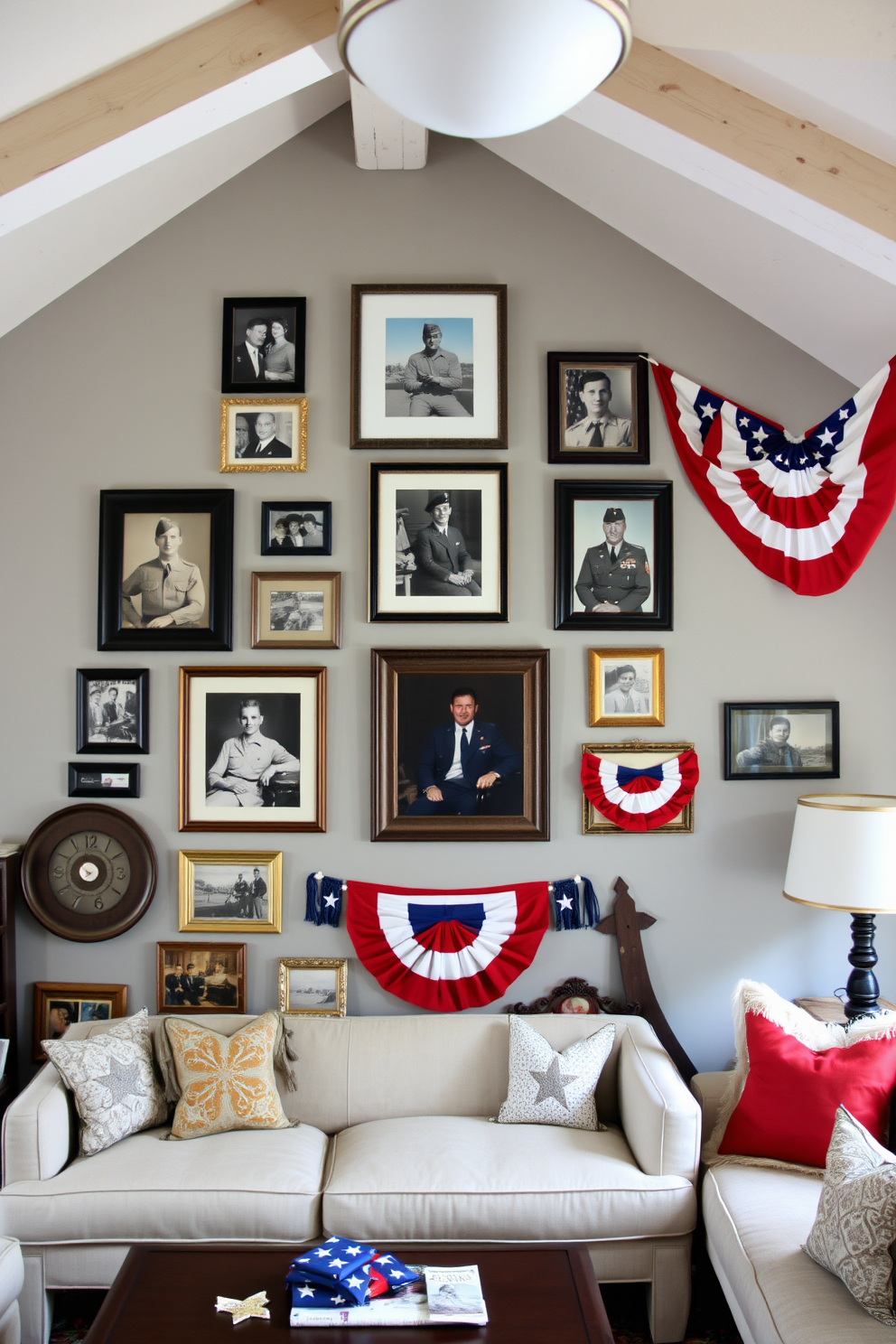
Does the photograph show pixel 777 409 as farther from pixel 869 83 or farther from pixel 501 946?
pixel 501 946

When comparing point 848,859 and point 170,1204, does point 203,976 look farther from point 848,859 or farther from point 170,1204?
point 848,859

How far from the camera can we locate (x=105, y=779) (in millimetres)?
3279

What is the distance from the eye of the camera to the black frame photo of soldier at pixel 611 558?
3277 millimetres

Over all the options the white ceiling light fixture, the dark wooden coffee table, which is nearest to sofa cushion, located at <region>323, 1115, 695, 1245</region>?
the dark wooden coffee table

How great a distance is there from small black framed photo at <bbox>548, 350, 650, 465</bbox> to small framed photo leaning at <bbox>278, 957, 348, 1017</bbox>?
2008 millimetres

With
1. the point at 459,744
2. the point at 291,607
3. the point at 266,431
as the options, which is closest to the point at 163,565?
the point at 291,607

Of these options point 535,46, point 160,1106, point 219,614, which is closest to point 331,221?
point 219,614

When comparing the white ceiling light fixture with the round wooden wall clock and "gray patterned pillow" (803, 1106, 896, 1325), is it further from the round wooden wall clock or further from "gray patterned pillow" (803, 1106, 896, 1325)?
the round wooden wall clock

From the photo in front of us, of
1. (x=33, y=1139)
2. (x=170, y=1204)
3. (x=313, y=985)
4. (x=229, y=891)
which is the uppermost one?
(x=229, y=891)

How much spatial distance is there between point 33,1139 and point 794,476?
10.5ft

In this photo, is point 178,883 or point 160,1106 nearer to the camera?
point 160,1106

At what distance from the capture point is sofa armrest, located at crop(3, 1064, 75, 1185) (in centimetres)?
255

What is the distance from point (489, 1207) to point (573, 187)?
3.33 meters

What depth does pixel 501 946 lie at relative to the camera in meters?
3.22
